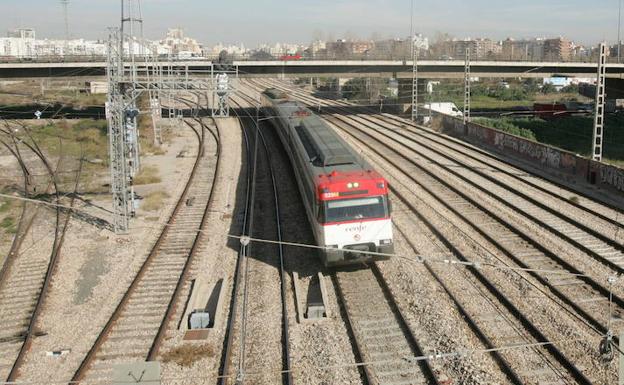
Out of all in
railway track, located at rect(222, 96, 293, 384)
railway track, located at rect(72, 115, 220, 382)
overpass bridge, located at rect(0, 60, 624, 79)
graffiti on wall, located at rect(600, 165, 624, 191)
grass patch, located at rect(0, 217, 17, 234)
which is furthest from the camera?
overpass bridge, located at rect(0, 60, 624, 79)

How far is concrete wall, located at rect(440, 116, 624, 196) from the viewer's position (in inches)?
1102

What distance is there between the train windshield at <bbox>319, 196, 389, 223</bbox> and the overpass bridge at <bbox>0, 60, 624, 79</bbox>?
3719 cm

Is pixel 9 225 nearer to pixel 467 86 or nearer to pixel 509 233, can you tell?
pixel 509 233

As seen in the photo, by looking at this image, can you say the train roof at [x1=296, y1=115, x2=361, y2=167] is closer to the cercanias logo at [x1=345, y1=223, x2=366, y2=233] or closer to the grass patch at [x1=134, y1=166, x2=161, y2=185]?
the cercanias logo at [x1=345, y1=223, x2=366, y2=233]

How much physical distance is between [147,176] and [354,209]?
60.9 ft

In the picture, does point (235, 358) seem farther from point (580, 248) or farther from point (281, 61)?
point (281, 61)

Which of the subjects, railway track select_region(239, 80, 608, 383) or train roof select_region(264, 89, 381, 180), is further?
train roof select_region(264, 89, 381, 180)

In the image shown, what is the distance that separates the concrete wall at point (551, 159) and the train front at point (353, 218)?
15.6 m

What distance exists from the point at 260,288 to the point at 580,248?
10.6 metres

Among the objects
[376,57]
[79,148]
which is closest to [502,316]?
[79,148]

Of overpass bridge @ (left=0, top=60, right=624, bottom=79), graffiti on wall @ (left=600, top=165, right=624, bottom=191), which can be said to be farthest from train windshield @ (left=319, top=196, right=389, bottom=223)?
overpass bridge @ (left=0, top=60, right=624, bottom=79)

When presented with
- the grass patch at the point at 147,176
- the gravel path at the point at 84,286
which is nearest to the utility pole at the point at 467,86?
the grass patch at the point at 147,176

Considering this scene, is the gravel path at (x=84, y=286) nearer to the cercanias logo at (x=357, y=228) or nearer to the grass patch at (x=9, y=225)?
the grass patch at (x=9, y=225)

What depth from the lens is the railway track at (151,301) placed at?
13078 mm
